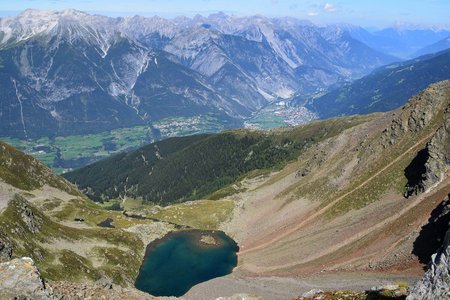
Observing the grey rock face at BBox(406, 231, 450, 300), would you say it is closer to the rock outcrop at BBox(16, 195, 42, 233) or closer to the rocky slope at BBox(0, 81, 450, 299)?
the rocky slope at BBox(0, 81, 450, 299)

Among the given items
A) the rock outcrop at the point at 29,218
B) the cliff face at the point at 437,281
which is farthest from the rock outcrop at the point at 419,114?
the cliff face at the point at 437,281

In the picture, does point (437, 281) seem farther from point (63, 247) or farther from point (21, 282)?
point (63, 247)

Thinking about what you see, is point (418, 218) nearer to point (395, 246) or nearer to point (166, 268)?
point (395, 246)

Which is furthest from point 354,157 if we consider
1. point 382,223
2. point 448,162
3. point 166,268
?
point 166,268

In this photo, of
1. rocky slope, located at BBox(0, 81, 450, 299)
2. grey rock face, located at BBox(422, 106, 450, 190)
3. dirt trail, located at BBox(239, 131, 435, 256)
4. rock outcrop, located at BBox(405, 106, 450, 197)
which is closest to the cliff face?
rocky slope, located at BBox(0, 81, 450, 299)

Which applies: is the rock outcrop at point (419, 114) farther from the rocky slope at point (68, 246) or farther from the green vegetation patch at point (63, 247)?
the green vegetation patch at point (63, 247)

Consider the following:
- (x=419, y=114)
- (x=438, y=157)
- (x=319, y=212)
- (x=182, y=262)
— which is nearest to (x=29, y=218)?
(x=182, y=262)
